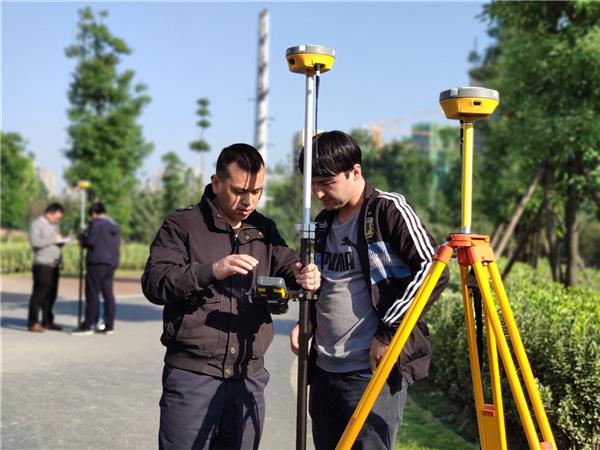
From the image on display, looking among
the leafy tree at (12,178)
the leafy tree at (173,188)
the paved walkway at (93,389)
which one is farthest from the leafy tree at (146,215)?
the paved walkway at (93,389)

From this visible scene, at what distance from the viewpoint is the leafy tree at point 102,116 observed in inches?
1024

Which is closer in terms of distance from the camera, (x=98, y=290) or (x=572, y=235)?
(x=98, y=290)

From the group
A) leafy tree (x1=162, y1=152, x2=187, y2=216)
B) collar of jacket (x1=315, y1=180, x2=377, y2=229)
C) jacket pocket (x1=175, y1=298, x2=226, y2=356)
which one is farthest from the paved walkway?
leafy tree (x1=162, y1=152, x2=187, y2=216)

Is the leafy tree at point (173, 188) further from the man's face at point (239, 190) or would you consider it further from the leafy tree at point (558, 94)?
the man's face at point (239, 190)

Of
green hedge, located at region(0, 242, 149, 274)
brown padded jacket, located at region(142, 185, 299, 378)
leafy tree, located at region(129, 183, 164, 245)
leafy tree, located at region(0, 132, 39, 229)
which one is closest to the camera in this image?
brown padded jacket, located at region(142, 185, 299, 378)

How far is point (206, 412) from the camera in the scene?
120 inches

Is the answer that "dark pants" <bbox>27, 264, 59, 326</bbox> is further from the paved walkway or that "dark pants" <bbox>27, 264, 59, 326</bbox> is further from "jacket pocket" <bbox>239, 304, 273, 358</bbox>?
"jacket pocket" <bbox>239, 304, 273, 358</bbox>

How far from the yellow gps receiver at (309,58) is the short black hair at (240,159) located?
1.31 ft

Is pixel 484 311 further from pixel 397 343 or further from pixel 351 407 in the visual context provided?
pixel 351 407

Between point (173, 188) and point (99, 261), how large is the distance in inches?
902

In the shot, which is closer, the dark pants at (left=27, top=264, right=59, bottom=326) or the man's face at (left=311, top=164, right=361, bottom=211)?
the man's face at (left=311, top=164, right=361, bottom=211)

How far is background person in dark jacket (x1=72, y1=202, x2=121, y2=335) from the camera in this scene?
10938 mm

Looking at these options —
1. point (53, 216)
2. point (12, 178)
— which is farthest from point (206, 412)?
point (12, 178)

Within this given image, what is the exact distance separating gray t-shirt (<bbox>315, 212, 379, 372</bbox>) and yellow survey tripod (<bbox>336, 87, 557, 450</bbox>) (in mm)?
327
